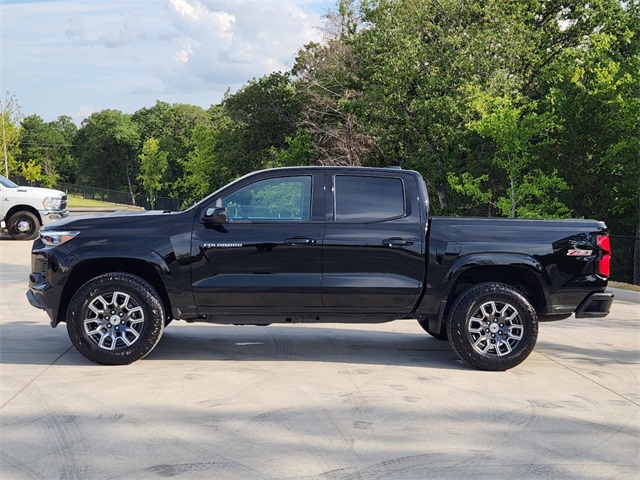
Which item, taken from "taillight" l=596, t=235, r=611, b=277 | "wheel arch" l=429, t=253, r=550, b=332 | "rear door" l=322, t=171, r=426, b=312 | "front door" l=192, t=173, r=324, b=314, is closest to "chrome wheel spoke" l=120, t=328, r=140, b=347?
"front door" l=192, t=173, r=324, b=314

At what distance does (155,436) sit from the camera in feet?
17.2

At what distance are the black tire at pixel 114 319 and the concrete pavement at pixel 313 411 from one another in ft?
0.60

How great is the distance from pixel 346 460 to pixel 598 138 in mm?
21388

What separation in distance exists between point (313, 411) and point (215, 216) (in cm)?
230

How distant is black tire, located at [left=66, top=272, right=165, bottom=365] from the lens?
725cm

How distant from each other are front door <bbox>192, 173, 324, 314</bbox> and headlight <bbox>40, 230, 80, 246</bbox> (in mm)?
1220

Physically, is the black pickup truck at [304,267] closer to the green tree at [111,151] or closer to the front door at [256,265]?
the front door at [256,265]

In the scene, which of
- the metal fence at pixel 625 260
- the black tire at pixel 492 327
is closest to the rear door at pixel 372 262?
the black tire at pixel 492 327

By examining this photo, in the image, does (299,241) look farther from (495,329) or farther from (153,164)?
(153,164)

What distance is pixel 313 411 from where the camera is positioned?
588cm

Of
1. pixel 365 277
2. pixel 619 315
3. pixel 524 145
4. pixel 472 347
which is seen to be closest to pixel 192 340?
pixel 365 277

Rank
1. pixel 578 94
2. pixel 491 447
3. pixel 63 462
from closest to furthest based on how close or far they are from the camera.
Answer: pixel 63 462 → pixel 491 447 → pixel 578 94

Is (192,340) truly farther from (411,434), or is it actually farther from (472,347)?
(411,434)

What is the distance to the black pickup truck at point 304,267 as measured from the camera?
289 inches
